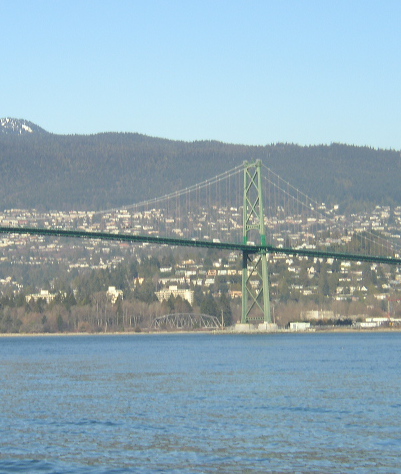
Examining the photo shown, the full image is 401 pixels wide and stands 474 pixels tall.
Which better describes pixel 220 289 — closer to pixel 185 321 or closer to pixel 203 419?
pixel 185 321

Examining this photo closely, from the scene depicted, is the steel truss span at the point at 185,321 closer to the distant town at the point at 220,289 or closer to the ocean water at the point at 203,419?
the distant town at the point at 220,289

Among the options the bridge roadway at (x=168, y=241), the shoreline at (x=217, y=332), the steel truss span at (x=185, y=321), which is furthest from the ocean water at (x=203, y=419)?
the steel truss span at (x=185, y=321)

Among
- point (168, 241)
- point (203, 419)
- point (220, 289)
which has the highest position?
point (168, 241)

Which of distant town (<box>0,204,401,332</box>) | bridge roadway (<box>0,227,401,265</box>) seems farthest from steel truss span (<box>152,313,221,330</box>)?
bridge roadway (<box>0,227,401,265</box>)

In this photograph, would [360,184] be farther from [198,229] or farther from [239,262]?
[239,262]

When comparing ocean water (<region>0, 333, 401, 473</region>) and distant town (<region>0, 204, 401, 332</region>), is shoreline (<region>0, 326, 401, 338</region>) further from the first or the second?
ocean water (<region>0, 333, 401, 473</region>)

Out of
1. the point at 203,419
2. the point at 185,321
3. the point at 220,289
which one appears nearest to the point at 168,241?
the point at 185,321

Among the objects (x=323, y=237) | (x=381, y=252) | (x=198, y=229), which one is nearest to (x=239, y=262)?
(x=323, y=237)
